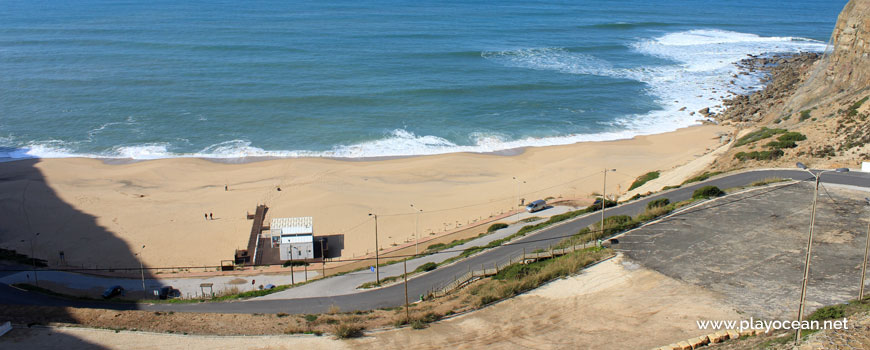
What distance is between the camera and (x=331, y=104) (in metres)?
62.6

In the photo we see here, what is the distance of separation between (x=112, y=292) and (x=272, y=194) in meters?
15.4

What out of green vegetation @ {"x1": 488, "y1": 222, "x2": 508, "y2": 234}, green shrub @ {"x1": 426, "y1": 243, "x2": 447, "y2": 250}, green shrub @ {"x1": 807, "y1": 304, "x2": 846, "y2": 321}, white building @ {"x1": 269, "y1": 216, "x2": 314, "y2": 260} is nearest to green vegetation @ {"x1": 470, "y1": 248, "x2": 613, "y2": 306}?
green shrub @ {"x1": 426, "y1": 243, "x2": 447, "y2": 250}

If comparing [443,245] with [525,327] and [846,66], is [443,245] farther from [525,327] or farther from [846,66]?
[846,66]

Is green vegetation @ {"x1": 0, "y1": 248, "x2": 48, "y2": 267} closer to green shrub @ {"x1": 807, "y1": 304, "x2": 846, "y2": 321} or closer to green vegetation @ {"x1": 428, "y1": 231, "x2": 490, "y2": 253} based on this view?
green vegetation @ {"x1": 428, "y1": 231, "x2": 490, "y2": 253}

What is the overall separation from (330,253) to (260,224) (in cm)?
548

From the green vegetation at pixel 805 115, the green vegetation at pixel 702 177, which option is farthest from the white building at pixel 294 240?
the green vegetation at pixel 805 115

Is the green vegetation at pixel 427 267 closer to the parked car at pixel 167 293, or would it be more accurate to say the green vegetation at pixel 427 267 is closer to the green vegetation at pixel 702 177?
the parked car at pixel 167 293

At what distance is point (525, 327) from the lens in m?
21.7

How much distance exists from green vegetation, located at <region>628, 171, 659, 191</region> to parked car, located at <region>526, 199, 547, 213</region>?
7.57 m

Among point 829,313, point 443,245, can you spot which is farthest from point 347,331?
point 829,313

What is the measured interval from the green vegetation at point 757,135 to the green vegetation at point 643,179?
19.6ft

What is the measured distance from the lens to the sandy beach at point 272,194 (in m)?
35.6

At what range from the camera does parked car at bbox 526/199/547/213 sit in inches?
1515

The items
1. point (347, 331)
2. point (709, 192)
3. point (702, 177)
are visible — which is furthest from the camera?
point (702, 177)
